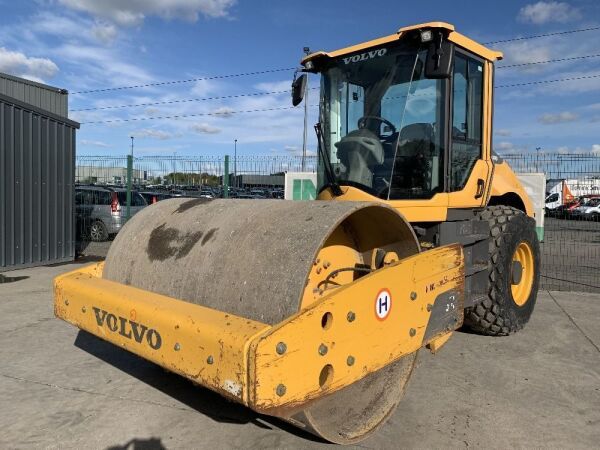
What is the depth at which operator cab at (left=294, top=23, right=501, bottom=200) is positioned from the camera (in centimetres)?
443

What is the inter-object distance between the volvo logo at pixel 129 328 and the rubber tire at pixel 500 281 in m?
3.50

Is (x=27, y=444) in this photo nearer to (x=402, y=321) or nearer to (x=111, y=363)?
(x=111, y=363)

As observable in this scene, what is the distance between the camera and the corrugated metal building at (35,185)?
9125 millimetres

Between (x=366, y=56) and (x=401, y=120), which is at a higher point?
(x=366, y=56)

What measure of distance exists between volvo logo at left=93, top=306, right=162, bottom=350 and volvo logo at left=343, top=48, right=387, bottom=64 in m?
3.22

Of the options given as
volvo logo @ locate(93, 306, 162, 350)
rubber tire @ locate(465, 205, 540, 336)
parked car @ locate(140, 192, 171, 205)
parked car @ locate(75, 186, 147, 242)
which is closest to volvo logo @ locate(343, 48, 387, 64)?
rubber tire @ locate(465, 205, 540, 336)

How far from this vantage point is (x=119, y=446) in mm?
3082

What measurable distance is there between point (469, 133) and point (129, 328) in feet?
11.9

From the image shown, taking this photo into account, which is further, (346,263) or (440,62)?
(440,62)

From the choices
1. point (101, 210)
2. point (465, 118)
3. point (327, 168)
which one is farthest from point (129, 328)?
point (101, 210)

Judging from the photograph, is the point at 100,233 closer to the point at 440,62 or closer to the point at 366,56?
the point at 366,56

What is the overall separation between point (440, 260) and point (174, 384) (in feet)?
7.59

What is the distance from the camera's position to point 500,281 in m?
5.02

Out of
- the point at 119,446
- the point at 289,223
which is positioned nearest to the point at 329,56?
the point at 289,223
